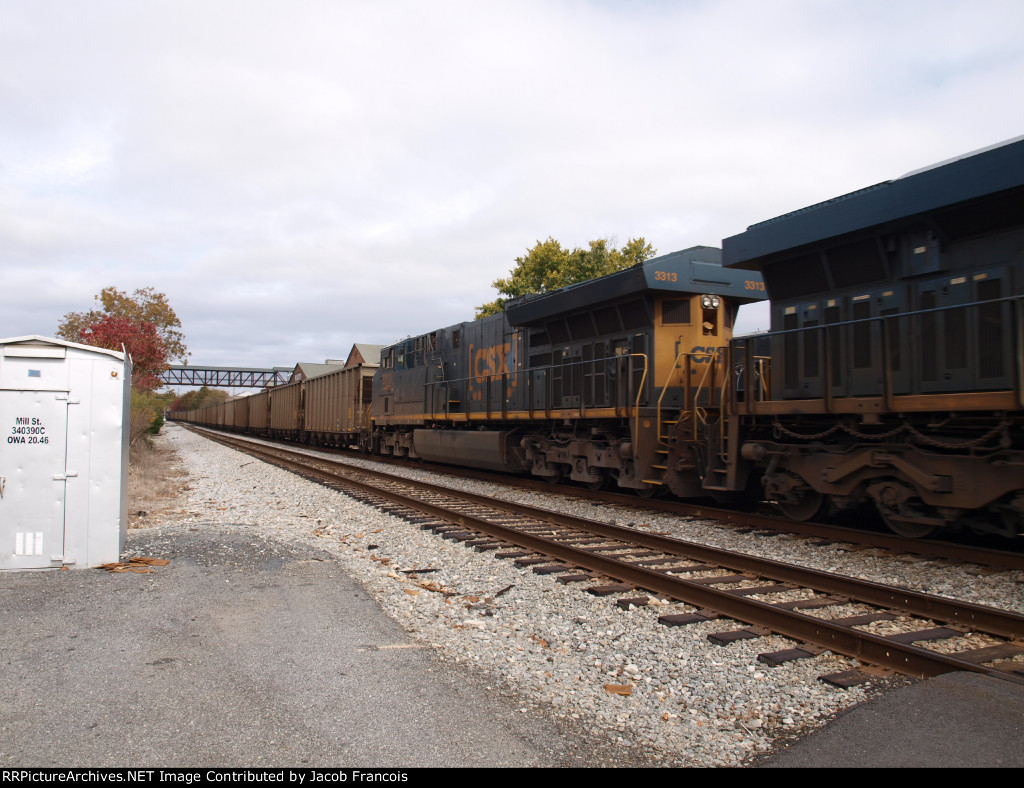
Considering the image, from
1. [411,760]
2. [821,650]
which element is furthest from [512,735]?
[821,650]

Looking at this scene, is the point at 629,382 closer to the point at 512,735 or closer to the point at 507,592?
the point at 507,592

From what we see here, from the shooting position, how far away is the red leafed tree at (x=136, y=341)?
→ 2275 centimetres

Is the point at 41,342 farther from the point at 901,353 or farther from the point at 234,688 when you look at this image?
the point at 901,353

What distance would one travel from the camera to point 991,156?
5988 millimetres

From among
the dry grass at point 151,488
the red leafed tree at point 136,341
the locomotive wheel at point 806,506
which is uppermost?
the red leafed tree at point 136,341

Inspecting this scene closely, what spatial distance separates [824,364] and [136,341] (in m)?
23.1

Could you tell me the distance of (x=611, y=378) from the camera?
1104cm

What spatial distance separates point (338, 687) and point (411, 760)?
2.94 ft

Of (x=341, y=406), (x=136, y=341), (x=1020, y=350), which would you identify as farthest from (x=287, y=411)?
(x=1020, y=350)

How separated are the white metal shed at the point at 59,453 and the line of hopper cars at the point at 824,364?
264 inches

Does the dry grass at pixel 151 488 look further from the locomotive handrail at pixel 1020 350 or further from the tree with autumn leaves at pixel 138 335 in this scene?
the locomotive handrail at pixel 1020 350

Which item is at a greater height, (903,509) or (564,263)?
(564,263)

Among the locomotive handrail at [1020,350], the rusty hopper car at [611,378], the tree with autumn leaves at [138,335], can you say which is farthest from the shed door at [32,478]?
the tree with autumn leaves at [138,335]

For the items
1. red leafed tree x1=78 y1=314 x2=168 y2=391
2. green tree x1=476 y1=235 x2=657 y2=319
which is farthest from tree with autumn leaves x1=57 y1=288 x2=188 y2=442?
green tree x1=476 y1=235 x2=657 y2=319
